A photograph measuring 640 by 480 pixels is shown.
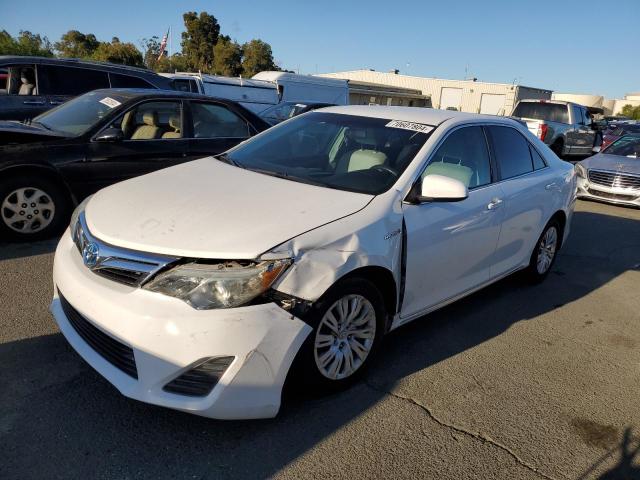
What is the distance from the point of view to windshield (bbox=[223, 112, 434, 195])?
130 inches

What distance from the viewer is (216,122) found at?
632 cm

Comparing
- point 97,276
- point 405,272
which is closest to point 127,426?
point 97,276

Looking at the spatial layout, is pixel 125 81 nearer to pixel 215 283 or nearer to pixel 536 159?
pixel 536 159

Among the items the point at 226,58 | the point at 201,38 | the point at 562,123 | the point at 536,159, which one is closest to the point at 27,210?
the point at 536,159

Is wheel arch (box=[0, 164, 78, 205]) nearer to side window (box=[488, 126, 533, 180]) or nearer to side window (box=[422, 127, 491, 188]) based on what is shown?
side window (box=[422, 127, 491, 188])

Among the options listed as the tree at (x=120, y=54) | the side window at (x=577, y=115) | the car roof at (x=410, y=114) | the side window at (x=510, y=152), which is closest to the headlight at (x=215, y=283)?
the car roof at (x=410, y=114)

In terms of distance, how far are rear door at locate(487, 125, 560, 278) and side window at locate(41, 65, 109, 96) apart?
668 centimetres

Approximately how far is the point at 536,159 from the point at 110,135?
421 centimetres

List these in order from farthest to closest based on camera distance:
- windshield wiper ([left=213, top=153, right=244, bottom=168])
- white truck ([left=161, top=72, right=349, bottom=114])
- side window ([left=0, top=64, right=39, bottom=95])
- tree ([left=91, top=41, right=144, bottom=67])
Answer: tree ([left=91, top=41, right=144, bottom=67]) < white truck ([left=161, top=72, right=349, bottom=114]) < side window ([left=0, top=64, right=39, bottom=95]) < windshield wiper ([left=213, top=153, right=244, bottom=168])

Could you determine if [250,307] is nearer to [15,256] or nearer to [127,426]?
[127,426]

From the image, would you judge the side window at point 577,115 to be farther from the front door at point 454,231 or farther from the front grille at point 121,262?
the front grille at point 121,262

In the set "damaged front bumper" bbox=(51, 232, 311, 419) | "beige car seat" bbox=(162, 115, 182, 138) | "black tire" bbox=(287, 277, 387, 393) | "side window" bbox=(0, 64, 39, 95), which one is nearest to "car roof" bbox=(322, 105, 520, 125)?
"black tire" bbox=(287, 277, 387, 393)

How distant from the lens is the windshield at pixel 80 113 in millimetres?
5477

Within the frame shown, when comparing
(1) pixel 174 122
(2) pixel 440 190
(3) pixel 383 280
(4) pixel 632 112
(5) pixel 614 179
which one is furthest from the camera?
(4) pixel 632 112
